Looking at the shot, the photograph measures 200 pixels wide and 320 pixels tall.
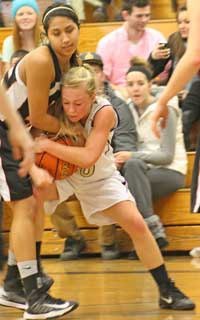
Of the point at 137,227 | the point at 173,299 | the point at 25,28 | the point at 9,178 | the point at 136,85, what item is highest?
the point at 25,28

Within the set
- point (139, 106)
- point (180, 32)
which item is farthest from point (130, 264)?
point (180, 32)

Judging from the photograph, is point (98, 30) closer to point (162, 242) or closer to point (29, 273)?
point (162, 242)

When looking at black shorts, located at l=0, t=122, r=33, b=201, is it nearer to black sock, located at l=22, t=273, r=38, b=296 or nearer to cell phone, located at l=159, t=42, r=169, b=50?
black sock, located at l=22, t=273, r=38, b=296

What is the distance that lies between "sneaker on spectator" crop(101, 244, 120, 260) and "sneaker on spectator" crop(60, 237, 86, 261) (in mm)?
141

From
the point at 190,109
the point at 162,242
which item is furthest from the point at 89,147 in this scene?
the point at 190,109

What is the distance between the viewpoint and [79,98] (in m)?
3.82

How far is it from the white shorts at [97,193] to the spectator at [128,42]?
9.34 ft

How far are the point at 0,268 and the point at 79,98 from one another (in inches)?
59.9

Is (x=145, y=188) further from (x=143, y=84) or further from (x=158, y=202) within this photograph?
(x=143, y=84)

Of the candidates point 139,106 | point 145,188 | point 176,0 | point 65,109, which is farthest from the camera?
point 176,0

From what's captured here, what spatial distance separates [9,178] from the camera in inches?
152

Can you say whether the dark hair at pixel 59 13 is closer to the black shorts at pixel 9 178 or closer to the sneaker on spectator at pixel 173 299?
the black shorts at pixel 9 178

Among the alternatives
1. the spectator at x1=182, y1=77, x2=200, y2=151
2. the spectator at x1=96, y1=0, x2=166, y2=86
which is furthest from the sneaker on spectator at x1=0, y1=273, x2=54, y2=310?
the spectator at x1=96, y1=0, x2=166, y2=86

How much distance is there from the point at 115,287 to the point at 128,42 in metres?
2.84
